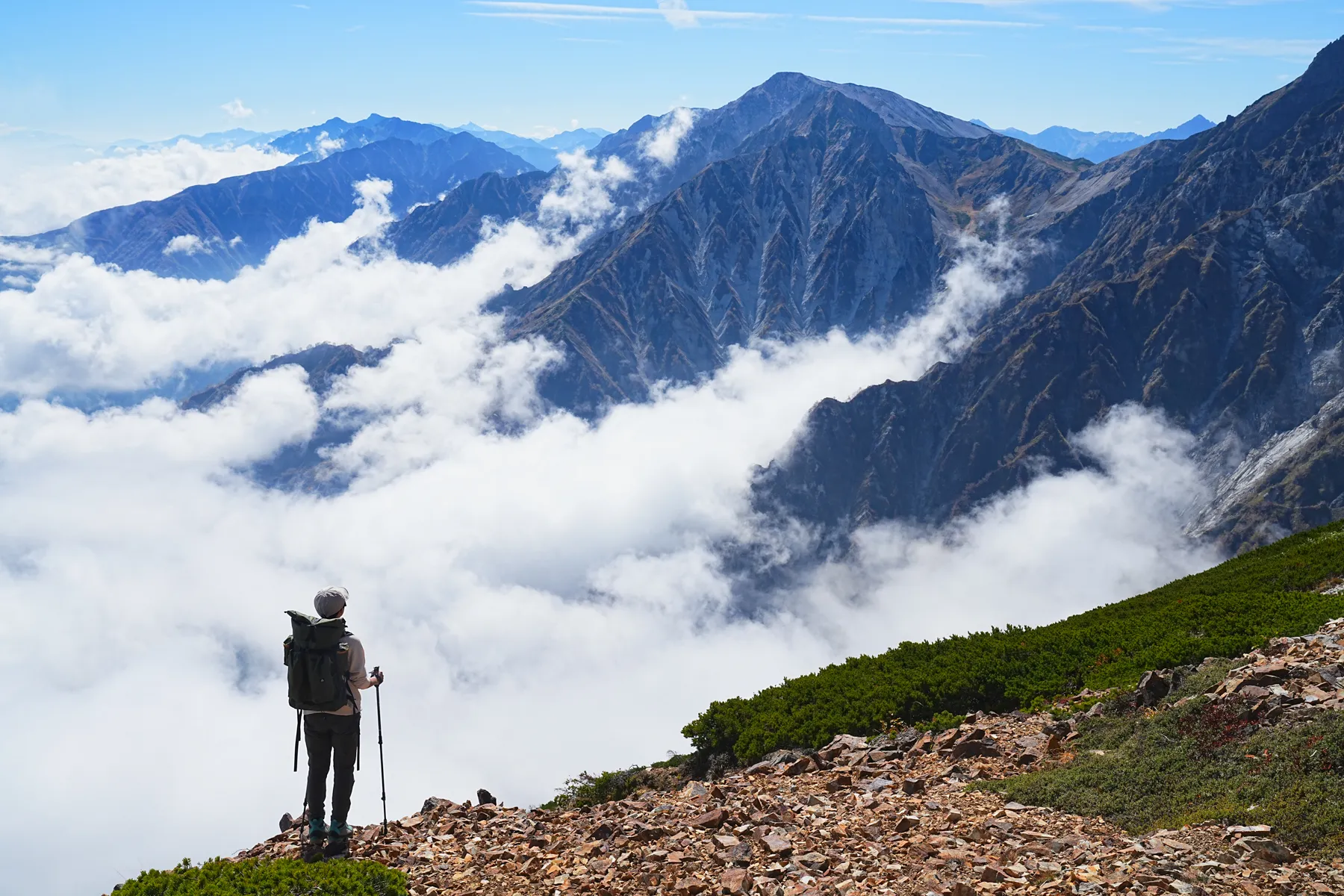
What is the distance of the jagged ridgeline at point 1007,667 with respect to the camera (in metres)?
21.2

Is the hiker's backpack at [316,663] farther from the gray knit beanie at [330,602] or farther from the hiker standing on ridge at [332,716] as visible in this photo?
the gray knit beanie at [330,602]

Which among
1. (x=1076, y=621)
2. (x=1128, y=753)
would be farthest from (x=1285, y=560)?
(x=1128, y=753)

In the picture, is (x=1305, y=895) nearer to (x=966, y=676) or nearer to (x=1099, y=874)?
(x=1099, y=874)

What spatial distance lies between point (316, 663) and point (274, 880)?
9.76 ft

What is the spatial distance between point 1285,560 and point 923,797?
22.4m

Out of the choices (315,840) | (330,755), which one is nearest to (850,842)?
(330,755)

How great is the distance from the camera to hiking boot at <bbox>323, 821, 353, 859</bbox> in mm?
14117

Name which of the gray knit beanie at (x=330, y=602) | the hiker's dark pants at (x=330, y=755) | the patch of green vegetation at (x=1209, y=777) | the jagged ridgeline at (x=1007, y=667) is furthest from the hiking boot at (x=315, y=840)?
the patch of green vegetation at (x=1209, y=777)

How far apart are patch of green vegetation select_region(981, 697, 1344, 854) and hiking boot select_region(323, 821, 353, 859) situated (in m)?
10.7

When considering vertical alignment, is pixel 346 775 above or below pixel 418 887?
above

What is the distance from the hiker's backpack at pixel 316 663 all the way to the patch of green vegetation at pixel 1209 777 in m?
10.9

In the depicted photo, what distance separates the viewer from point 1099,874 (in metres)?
10.6

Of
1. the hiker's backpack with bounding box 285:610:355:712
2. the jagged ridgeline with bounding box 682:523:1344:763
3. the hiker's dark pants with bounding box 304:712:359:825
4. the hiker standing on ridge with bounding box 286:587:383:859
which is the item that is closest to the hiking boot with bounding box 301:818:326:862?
the hiker standing on ridge with bounding box 286:587:383:859

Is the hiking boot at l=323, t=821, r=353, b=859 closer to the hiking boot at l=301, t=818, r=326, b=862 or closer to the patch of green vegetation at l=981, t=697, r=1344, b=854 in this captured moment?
the hiking boot at l=301, t=818, r=326, b=862
